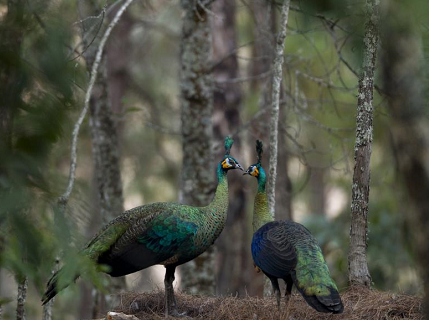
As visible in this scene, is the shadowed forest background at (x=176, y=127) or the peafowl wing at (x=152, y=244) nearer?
the shadowed forest background at (x=176, y=127)

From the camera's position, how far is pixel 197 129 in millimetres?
9789

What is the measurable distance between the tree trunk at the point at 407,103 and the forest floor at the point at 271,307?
4.46m

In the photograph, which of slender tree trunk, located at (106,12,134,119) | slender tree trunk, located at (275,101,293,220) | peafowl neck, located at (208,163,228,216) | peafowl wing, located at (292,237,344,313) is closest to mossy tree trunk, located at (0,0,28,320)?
peafowl wing, located at (292,237,344,313)

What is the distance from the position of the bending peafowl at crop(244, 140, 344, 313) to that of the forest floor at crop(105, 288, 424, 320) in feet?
0.93

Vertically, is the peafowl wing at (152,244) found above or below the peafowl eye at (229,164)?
below

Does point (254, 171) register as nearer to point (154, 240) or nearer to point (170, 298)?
point (154, 240)

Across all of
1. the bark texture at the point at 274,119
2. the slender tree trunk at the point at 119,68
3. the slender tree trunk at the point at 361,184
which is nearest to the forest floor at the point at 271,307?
the slender tree trunk at the point at 361,184

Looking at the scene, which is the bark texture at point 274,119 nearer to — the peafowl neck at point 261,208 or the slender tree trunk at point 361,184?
the peafowl neck at point 261,208

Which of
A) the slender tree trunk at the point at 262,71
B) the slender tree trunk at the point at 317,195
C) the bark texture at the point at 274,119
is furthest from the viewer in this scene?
the slender tree trunk at the point at 317,195

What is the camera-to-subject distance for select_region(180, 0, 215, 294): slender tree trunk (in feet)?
32.1

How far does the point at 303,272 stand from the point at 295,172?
18.5 metres

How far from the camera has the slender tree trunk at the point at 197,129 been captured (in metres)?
9.80

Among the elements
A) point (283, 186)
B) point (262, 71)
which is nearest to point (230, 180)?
point (283, 186)

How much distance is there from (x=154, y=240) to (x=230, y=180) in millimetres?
7726
